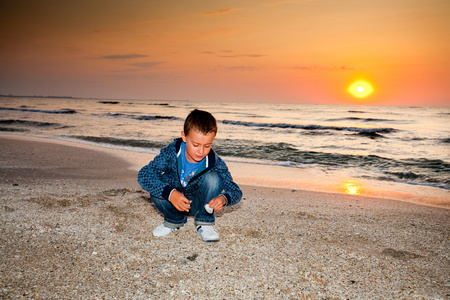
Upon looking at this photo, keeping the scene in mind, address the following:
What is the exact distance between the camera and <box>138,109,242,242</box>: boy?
3.15 meters

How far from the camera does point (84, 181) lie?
20.4 feet

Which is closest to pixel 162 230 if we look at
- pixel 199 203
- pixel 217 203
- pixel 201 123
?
pixel 199 203

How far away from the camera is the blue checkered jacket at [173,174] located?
10.8 feet

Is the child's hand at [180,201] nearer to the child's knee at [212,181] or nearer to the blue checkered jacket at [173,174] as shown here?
the blue checkered jacket at [173,174]

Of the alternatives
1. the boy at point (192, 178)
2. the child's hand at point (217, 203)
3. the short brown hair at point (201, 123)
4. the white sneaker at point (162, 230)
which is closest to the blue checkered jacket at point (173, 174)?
the boy at point (192, 178)

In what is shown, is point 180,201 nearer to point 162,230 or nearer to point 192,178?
point 192,178

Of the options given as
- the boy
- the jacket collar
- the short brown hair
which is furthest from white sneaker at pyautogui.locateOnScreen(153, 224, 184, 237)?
the short brown hair

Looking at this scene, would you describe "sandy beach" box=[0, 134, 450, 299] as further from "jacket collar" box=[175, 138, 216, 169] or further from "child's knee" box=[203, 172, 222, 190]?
"jacket collar" box=[175, 138, 216, 169]

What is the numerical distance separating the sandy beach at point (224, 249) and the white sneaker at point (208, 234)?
60 millimetres

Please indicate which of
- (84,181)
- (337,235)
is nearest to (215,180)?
(337,235)

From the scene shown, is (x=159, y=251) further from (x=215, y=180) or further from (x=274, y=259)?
(x=274, y=259)

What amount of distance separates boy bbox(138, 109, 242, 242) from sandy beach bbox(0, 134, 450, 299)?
0.26 meters

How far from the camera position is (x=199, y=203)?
11.7ft

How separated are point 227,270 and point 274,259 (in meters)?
0.54
